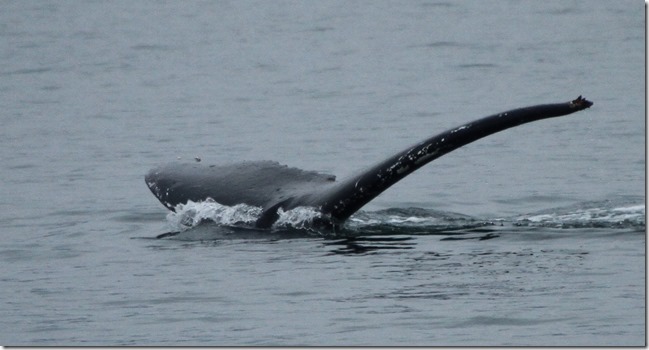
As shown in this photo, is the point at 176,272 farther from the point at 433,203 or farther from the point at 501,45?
the point at 501,45

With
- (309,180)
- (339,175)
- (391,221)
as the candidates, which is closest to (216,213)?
(309,180)

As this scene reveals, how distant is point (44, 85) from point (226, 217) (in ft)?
52.9

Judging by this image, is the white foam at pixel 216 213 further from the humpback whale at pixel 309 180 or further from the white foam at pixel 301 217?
the white foam at pixel 301 217

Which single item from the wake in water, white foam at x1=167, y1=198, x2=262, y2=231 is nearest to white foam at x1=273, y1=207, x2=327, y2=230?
the wake in water

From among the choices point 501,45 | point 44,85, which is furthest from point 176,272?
point 501,45

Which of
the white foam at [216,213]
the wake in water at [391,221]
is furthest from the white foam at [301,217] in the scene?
the white foam at [216,213]

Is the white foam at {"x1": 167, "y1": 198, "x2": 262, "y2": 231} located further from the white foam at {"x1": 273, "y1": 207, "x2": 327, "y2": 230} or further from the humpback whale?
the white foam at {"x1": 273, "y1": 207, "x2": 327, "y2": 230}

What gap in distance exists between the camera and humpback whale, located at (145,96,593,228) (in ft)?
31.2

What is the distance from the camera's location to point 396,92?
23.9 m

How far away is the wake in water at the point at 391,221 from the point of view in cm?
1045

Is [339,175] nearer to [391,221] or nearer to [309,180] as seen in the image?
[391,221]

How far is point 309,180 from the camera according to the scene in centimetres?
1076

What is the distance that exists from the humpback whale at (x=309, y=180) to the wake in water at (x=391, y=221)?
0.06 meters

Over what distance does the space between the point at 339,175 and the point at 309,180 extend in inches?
193
